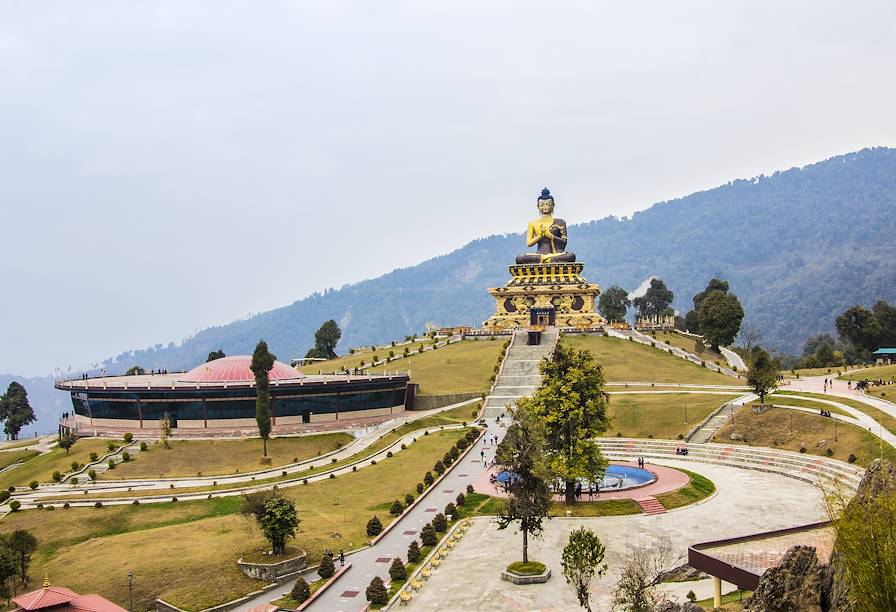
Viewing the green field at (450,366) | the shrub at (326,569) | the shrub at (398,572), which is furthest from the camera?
the green field at (450,366)

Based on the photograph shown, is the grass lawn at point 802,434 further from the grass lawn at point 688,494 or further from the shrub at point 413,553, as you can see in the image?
the shrub at point 413,553

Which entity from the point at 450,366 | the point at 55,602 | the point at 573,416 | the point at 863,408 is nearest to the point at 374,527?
the point at 573,416

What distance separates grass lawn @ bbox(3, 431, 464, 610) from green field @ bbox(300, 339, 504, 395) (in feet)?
87.3

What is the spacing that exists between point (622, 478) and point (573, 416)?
33.2 feet

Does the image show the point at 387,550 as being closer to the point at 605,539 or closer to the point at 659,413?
the point at 605,539

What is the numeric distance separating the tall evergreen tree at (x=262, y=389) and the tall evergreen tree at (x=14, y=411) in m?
49.3

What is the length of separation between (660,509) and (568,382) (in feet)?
28.9

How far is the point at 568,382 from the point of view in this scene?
43375mm

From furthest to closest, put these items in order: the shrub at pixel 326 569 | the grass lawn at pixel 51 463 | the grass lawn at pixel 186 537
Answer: the grass lawn at pixel 51 463 → the grass lawn at pixel 186 537 → the shrub at pixel 326 569

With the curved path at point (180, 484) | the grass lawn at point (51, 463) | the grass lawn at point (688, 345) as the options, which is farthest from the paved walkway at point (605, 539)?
the grass lawn at point (688, 345)

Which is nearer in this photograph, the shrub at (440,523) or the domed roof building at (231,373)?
the shrub at (440,523)

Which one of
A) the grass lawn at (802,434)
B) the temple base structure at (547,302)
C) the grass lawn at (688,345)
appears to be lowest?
the grass lawn at (802,434)

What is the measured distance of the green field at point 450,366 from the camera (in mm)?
82438

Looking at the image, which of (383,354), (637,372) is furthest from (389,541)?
(383,354)
